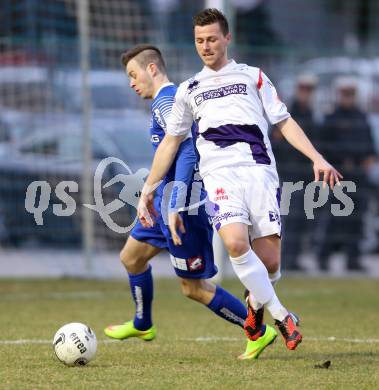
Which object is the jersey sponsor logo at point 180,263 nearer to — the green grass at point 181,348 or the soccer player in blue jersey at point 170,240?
the soccer player in blue jersey at point 170,240

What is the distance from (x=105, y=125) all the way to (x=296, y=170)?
2490 mm

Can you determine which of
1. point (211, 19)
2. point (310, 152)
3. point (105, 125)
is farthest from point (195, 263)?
point (105, 125)

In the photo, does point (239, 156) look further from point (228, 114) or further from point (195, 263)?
point (195, 263)

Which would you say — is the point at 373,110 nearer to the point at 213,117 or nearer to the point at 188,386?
the point at 213,117

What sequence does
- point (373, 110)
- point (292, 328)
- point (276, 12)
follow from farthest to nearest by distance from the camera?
point (276, 12), point (373, 110), point (292, 328)

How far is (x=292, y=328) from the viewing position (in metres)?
6.37

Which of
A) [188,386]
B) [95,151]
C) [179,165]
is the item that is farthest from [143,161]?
[188,386]

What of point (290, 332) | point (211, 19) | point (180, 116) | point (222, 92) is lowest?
point (290, 332)

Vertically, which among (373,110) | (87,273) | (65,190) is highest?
(373,110)

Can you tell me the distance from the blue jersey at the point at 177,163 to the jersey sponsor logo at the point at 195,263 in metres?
0.35

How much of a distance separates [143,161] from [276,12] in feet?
32.5

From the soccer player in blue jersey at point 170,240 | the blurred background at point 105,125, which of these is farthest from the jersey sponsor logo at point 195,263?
the blurred background at point 105,125

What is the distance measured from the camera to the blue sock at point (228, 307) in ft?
23.6

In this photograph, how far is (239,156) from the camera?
652 centimetres
